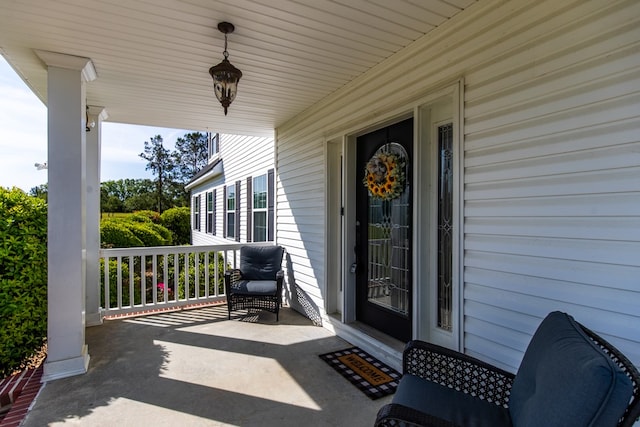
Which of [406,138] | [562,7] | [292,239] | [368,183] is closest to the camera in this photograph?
[562,7]

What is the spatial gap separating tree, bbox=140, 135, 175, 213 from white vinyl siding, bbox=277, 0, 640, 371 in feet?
98.6

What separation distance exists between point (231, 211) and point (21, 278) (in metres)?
6.31

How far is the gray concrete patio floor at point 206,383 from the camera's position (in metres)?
2.39

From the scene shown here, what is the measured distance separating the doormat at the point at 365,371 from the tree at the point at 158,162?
2916cm

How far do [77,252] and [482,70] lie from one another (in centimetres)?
359

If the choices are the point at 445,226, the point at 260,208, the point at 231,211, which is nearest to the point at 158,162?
the point at 231,211

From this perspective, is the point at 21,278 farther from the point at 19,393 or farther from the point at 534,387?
the point at 534,387

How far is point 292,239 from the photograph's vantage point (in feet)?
17.2

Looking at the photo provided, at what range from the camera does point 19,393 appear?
271 cm

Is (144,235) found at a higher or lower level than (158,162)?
lower

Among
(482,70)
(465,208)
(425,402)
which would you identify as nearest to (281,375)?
(425,402)

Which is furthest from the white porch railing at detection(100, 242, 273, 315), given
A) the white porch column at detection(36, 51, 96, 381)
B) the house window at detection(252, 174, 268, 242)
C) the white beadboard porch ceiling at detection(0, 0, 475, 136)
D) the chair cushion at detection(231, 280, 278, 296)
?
the white beadboard porch ceiling at detection(0, 0, 475, 136)

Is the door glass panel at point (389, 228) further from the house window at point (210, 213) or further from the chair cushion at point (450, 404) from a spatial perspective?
the house window at point (210, 213)

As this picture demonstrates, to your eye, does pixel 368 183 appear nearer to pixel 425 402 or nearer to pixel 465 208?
pixel 465 208
